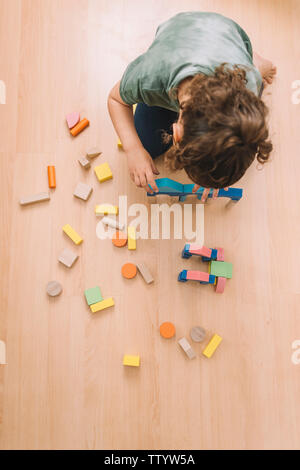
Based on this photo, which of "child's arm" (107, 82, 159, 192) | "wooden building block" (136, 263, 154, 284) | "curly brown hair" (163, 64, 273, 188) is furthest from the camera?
"wooden building block" (136, 263, 154, 284)

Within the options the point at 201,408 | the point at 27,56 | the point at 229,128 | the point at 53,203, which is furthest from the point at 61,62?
the point at 201,408

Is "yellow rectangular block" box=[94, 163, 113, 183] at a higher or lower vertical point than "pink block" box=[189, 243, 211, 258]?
higher

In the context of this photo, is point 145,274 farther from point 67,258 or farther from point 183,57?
point 183,57

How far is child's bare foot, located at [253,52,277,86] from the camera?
100 centimetres

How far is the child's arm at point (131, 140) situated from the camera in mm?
864

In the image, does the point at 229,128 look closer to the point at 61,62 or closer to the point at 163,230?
the point at 163,230

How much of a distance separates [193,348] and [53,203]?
540mm

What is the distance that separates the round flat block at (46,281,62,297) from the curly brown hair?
510 mm

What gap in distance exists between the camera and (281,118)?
106 centimetres

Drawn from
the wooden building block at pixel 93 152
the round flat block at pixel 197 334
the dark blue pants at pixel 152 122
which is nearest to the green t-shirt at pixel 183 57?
the dark blue pants at pixel 152 122

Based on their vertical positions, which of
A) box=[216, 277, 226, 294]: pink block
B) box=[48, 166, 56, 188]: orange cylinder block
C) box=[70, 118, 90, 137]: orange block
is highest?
box=[70, 118, 90, 137]: orange block

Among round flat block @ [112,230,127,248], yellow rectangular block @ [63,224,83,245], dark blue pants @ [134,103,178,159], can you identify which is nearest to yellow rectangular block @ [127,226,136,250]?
round flat block @ [112,230,127,248]

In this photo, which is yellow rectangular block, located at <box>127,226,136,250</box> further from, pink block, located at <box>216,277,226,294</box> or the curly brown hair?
the curly brown hair

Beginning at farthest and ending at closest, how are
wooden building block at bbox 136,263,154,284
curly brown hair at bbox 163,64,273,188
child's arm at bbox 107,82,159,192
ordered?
wooden building block at bbox 136,263,154,284 → child's arm at bbox 107,82,159,192 → curly brown hair at bbox 163,64,273,188
